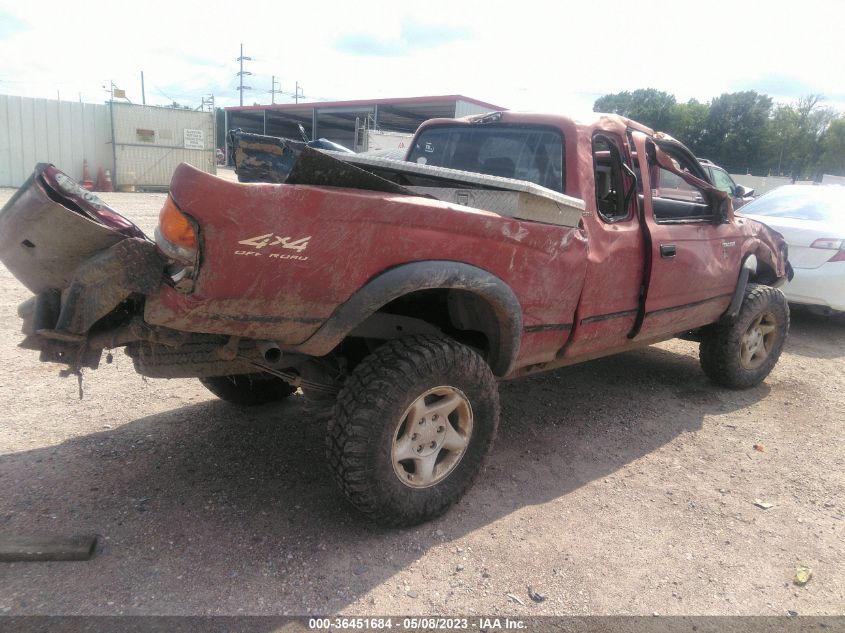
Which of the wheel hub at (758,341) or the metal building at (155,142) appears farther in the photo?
the metal building at (155,142)

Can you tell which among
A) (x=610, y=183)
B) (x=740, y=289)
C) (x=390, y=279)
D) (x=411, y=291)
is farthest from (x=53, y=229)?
(x=740, y=289)

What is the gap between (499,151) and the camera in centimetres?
376

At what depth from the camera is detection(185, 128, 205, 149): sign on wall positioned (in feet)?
66.5

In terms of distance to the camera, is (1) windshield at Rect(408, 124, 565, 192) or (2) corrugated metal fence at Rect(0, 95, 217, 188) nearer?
(1) windshield at Rect(408, 124, 565, 192)

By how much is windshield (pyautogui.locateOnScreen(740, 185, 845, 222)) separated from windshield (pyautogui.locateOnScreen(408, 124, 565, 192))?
203 inches

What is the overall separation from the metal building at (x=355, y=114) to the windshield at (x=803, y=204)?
14.4 meters

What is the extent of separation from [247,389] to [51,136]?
18.2 metres

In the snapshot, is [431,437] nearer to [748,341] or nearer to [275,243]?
[275,243]

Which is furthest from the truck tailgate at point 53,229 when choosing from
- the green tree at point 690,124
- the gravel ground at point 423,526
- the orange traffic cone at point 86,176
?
the green tree at point 690,124

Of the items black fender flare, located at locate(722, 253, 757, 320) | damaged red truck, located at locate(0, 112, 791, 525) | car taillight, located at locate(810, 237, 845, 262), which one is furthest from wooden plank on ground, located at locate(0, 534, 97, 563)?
car taillight, located at locate(810, 237, 845, 262)

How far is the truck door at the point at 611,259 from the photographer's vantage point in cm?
335

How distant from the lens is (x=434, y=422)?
2.80 meters

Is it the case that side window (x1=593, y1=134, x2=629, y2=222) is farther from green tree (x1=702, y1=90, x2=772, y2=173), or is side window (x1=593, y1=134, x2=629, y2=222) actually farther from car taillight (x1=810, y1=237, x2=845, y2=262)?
green tree (x1=702, y1=90, x2=772, y2=173)

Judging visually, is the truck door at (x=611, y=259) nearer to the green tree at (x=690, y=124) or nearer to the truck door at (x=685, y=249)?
the truck door at (x=685, y=249)
